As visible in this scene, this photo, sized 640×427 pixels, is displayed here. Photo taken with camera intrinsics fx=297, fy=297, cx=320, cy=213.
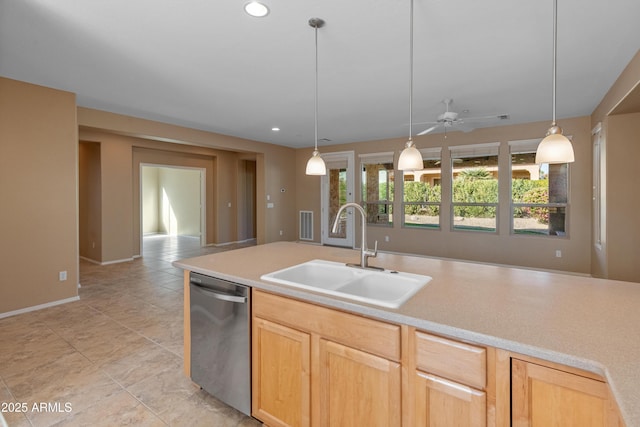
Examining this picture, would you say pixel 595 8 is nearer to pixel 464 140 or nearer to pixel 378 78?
pixel 378 78

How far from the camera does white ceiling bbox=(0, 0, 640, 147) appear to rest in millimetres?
2080

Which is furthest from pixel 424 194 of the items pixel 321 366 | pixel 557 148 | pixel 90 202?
pixel 90 202

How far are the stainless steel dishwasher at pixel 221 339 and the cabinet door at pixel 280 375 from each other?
74 millimetres

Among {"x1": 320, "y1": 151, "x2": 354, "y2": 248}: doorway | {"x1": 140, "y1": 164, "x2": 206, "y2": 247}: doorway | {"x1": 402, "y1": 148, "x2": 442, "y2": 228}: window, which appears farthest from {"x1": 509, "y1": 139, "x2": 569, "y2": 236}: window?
{"x1": 140, "y1": 164, "x2": 206, "y2": 247}: doorway

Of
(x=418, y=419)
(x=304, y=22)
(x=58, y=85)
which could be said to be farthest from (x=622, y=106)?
(x=58, y=85)

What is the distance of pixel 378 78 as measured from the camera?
3.26 m

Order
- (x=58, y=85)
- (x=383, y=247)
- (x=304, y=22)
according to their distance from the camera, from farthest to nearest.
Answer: (x=383, y=247)
(x=58, y=85)
(x=304, y=22)

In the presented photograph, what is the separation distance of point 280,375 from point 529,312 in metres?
1.21

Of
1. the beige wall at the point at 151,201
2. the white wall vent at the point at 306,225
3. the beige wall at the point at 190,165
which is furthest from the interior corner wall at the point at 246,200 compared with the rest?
the beige wall at the point at 151,201

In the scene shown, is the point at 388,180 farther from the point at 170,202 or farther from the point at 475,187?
the point at 170,202

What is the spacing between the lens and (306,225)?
8031mm

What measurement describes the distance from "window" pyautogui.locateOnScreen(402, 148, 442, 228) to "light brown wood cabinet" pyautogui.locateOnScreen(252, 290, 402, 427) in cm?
515

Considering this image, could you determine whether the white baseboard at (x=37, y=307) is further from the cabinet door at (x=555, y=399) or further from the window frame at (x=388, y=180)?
the window frame at (x=388, y=180)

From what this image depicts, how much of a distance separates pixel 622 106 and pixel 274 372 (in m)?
4.45
